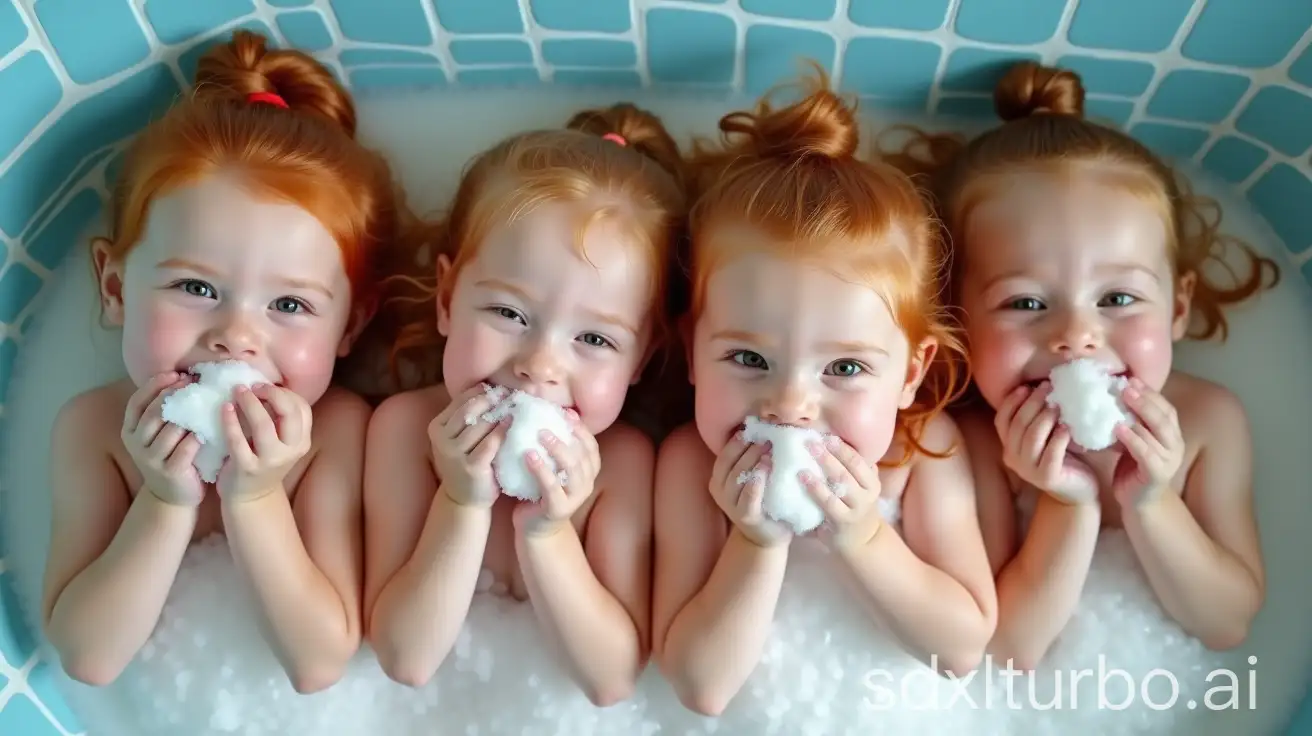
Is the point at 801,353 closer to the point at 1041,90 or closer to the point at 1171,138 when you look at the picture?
the point at 1041,90

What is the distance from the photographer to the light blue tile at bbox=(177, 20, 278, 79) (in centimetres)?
124

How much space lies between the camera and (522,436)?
41.0 inches

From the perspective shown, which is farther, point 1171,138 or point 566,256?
point 1171,138

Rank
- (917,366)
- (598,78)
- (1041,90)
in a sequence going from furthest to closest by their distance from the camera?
(598,78) → (1041,90) → (917,366)

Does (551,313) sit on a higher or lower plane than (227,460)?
higher

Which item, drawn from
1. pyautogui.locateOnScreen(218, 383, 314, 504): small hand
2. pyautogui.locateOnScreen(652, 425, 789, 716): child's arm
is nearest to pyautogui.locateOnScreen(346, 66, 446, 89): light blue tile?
pyautogui.locateOnScreen(218, 383, 314, 504): small hand

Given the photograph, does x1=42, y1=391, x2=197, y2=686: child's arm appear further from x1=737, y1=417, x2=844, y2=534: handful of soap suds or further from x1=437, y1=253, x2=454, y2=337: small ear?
x1=737, y1=417, x2=844, y2=534: handful of soap suds

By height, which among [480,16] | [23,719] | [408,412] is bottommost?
[23,719]

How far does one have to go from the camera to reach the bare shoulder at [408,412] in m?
1.19

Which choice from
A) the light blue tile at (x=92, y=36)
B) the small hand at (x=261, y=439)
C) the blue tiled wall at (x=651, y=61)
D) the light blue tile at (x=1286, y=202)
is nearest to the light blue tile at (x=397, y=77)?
the blue tiled wall at (x=651, y=61)

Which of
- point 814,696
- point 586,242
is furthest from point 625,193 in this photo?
point 814,696

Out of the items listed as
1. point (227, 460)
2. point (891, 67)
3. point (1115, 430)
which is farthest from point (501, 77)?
point (1115, 430)

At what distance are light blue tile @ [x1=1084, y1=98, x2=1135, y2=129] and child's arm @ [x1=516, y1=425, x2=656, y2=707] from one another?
68 cm

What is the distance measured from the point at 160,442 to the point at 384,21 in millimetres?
547
